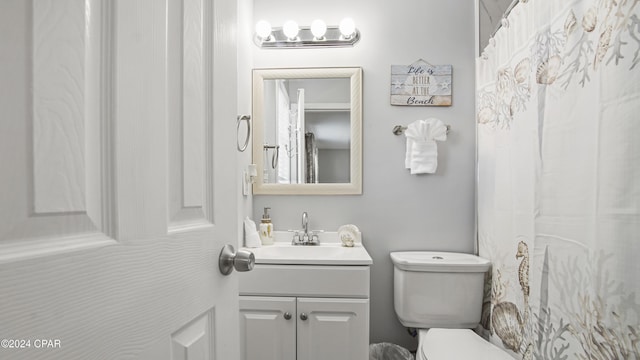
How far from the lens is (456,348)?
1321 mm

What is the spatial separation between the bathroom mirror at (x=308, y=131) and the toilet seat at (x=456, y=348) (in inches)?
32.9

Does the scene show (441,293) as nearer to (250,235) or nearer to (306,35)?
(250,235)

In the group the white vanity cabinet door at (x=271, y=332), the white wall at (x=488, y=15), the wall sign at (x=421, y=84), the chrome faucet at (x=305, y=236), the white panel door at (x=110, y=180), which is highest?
the white wall at (x=488, y=15)

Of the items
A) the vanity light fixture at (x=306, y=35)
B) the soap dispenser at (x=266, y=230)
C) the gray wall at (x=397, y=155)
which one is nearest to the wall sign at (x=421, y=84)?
the gray wall at (x=397, y=155)

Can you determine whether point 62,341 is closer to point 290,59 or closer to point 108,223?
point 108,223

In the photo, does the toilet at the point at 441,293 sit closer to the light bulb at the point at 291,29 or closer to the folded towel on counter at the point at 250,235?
the folded towel on counter at the point at 250,235

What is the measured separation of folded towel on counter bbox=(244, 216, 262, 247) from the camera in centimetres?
175

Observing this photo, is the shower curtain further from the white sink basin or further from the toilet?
the white sink basin

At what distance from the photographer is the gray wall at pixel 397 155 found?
1.89 meters

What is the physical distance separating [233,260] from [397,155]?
4.65 feet

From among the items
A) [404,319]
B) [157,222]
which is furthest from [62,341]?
[404,319]

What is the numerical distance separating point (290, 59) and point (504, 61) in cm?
112

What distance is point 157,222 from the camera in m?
0.49

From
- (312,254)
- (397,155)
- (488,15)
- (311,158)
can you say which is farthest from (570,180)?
(488,15)
